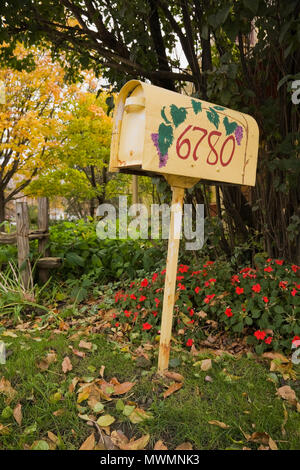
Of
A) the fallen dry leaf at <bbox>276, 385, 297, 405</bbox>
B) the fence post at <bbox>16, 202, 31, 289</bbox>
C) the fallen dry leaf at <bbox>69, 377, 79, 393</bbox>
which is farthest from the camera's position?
the fence post at <bbox>16, 202, 31, 289</bbox>

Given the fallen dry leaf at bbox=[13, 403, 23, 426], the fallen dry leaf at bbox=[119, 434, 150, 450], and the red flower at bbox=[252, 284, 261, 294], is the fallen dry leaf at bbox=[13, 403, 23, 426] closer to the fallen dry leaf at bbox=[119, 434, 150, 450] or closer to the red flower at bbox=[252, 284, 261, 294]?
the fallen dry leaf at bbox=[119, 434, 150, 450]

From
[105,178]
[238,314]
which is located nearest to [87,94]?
[105,178]

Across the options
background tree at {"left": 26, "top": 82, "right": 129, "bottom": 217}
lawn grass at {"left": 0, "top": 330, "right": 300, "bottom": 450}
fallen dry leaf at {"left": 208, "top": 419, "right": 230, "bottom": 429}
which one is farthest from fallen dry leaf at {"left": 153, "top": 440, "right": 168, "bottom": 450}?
background tree at {"left": 26, "top": 82, "right": 129, "bottom": 217}

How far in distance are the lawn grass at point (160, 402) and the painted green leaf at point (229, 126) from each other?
1526mm

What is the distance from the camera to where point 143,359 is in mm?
2430

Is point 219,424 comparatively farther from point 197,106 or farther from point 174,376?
point 197,106

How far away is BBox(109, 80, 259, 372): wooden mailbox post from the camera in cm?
174

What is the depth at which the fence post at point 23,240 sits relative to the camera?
13.2ft

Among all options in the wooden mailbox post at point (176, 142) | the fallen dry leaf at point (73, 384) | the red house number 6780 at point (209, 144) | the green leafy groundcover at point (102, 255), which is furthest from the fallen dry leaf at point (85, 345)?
the red house number 6780 at point (209, 144)

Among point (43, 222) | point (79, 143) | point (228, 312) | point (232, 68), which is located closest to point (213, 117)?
point (232, 68)

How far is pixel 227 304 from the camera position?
286 cm

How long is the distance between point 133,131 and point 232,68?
2.92 ft

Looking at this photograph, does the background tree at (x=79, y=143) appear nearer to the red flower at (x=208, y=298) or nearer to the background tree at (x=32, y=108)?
the background tree at (x=32, y=108)
